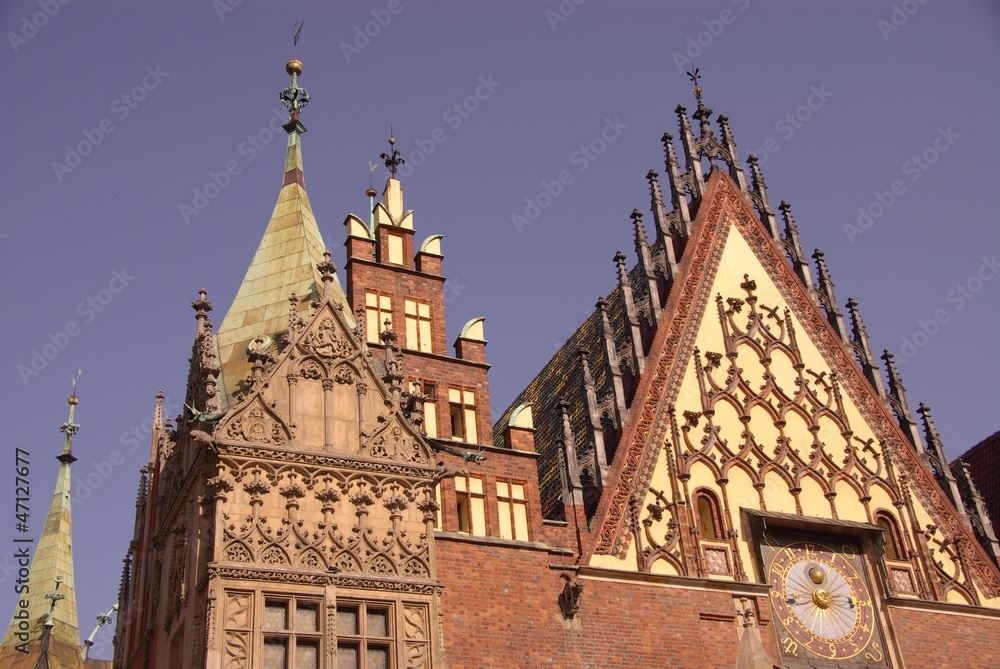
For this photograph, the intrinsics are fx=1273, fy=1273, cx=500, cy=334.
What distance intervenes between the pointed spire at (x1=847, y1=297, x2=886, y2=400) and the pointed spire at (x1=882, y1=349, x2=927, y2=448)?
0.90 feet

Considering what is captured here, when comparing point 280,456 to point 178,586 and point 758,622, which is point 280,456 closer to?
point 178,586

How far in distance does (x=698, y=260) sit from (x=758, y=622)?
6502mm

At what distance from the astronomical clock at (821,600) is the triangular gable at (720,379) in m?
0.66

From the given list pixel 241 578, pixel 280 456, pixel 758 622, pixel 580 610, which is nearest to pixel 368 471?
pixel 280 456

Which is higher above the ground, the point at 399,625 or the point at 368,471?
the point at 368,471

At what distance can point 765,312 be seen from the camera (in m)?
22.0

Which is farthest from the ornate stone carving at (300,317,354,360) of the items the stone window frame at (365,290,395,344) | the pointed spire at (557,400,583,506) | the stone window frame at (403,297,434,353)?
the pointed spire at (557,400,583,506)

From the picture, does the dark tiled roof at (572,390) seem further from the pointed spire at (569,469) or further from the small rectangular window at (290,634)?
the small rectangular window at (290,634)

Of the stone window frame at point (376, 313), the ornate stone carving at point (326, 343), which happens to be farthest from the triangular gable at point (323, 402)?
the stone window frame at point (376, 313)

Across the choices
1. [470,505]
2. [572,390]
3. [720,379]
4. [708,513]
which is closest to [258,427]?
[470,505]

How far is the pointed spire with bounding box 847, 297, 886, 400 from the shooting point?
22.2m

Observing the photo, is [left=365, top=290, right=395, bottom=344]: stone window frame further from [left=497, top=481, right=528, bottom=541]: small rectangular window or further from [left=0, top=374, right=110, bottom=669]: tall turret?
[left=0, top=374, right=110, bottom=669]: tall turret

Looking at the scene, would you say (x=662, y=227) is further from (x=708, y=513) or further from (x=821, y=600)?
(x=821, y=600)

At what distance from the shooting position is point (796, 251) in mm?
23188
